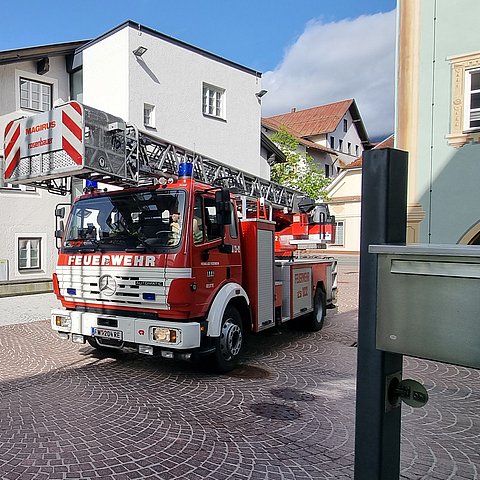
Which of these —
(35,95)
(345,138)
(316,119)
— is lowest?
(35,95)

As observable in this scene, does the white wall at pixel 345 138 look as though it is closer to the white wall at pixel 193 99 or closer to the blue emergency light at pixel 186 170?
the white wall at pixel 193 99

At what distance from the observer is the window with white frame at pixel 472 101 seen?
362 inches

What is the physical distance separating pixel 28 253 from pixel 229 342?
1049cm

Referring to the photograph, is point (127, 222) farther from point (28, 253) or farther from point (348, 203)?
point (348, 203)

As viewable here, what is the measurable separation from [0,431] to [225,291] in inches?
111

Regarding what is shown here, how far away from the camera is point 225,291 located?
19.4 ft

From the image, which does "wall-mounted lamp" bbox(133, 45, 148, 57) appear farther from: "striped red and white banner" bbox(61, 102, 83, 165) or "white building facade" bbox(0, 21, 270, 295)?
"striped red and white banner" bbox(61, 102, 83, 165)

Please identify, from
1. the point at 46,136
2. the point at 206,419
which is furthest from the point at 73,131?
the point at 206,419

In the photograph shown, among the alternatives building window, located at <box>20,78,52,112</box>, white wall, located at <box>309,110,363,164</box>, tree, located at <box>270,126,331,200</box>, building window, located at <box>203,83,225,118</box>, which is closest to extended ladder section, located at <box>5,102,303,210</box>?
building window, located at <box>20,78,52,112</box>

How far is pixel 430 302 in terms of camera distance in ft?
5.47

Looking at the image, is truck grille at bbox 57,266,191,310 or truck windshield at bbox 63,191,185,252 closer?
truck grille at bbox 57,266,191,310

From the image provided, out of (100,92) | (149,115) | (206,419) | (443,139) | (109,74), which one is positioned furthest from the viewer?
(149,115)

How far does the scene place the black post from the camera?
182cm

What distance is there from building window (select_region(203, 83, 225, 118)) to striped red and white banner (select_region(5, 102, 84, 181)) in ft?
37.1
